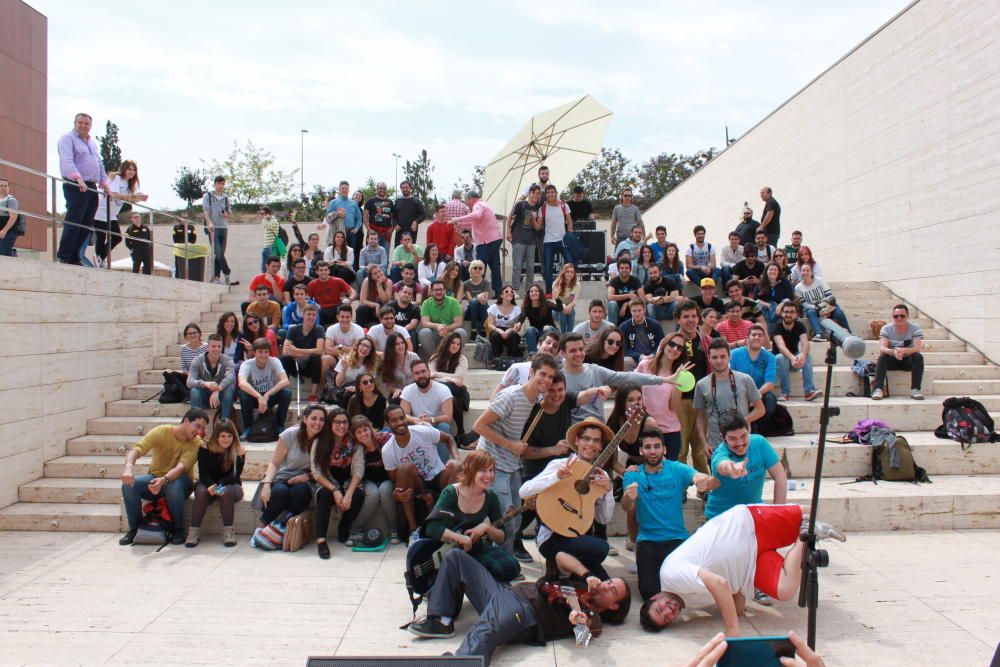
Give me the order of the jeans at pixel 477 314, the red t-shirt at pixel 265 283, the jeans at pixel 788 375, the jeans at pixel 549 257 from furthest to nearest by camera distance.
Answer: the jeans at pixel 549 257 → the jeans at pixel 477 314 → the red t-shirt at pixel 265 283 → the jeans at pixel 788 375

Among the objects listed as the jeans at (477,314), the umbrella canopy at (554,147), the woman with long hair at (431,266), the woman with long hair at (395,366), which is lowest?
the woman with long hair at (395,366)

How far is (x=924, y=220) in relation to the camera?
35.3 feet

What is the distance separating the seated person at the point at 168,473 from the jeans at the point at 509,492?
274cm

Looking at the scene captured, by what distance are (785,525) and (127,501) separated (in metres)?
5.12

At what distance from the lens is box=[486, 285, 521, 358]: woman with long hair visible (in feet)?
30.6

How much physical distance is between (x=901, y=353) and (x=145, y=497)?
7.93 meters

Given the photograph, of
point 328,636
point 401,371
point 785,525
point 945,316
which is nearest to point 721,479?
point 785,525

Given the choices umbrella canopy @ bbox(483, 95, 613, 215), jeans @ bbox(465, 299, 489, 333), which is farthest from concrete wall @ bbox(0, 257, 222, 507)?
umbrella canopy @ bbox(483, 95, 613, 215)

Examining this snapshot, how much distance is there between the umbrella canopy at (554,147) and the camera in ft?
39.9

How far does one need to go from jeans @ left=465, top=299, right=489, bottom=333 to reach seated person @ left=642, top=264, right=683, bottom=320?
2.12 meters

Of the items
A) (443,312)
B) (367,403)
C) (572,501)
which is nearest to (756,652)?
(572,501)

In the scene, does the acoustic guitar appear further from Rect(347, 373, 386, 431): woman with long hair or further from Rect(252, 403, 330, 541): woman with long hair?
Rect(347, 373, 386, 431): woman with long hair

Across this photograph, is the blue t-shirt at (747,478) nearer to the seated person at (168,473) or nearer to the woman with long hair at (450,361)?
the woman with long hair at (450,361)

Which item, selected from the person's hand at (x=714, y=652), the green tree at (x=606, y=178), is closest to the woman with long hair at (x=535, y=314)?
the person's hand at (x=714, y=652)
